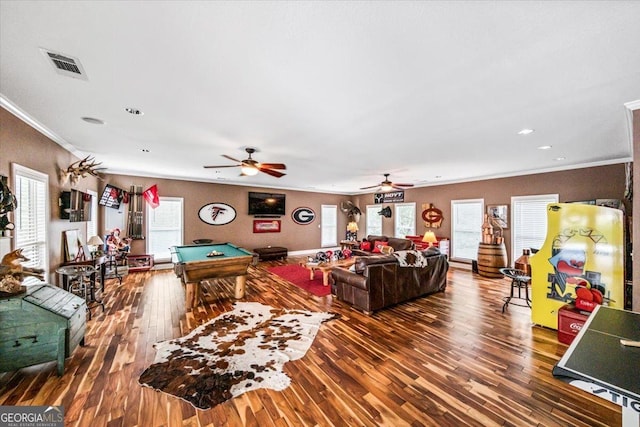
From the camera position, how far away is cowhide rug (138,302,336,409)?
7.20 feet

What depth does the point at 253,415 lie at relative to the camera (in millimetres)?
1891

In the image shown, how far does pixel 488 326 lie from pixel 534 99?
9.60 feet

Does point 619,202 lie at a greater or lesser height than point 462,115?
lesser

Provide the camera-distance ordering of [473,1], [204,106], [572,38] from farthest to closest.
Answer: [204,106] < [572,38] < [473,1]

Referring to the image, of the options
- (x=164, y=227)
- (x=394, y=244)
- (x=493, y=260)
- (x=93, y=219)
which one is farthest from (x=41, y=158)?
(x=493, y=260)

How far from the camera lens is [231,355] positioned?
106 inches

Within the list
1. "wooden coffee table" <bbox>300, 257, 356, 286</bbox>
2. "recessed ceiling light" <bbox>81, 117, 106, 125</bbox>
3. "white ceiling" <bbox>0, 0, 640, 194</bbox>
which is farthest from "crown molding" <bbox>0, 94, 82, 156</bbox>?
"wooden coffee table" <bbox>300, 257, 356, 286</bbox>

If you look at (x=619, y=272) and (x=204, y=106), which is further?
(x=619, y=272)

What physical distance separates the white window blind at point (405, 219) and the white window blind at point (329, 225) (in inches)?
106

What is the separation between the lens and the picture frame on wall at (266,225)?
28.2 ft

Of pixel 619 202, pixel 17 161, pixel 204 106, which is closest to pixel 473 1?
pixel 204 106

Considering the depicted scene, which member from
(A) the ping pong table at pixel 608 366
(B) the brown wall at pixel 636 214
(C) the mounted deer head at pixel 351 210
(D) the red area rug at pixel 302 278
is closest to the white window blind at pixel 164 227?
(D) the red area rug at pixel 302 278

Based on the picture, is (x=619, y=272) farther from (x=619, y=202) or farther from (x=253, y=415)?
(x=253, y=415)

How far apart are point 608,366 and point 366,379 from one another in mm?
1725
